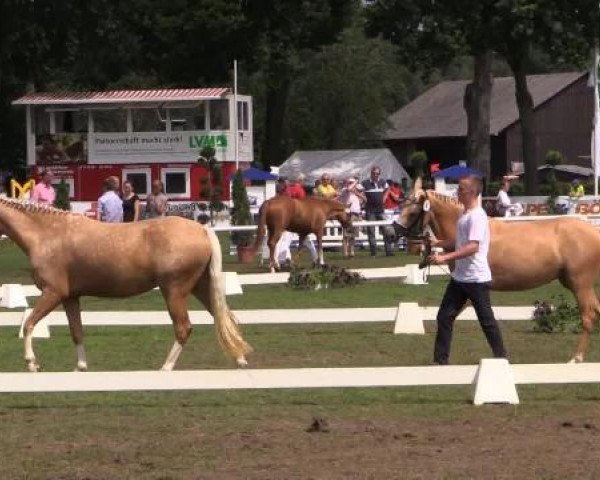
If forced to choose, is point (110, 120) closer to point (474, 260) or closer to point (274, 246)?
point (274, 246)

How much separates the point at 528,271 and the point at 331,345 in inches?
95.6

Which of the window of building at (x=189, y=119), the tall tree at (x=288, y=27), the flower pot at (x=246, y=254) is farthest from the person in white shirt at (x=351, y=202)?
the window of building at (x=189, y=119)

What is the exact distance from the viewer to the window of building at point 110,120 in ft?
193

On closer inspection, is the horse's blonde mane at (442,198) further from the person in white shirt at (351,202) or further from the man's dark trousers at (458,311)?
the person in white shirt at (351,202)

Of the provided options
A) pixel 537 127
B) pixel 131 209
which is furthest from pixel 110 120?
pixel 131 209

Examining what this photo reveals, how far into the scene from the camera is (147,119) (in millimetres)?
59500

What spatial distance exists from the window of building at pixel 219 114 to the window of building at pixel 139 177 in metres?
2.97

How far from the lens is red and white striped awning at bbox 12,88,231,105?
2113 inches

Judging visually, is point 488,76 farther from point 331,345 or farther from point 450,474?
point 450,474

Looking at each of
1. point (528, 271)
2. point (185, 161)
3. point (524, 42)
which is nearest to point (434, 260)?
point (528, 271)

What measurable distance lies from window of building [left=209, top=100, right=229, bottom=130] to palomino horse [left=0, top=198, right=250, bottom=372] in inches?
1592

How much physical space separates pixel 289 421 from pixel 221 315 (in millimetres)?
2602

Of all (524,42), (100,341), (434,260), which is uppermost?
(524,42)

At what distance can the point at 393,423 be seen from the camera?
10938 millimetres
